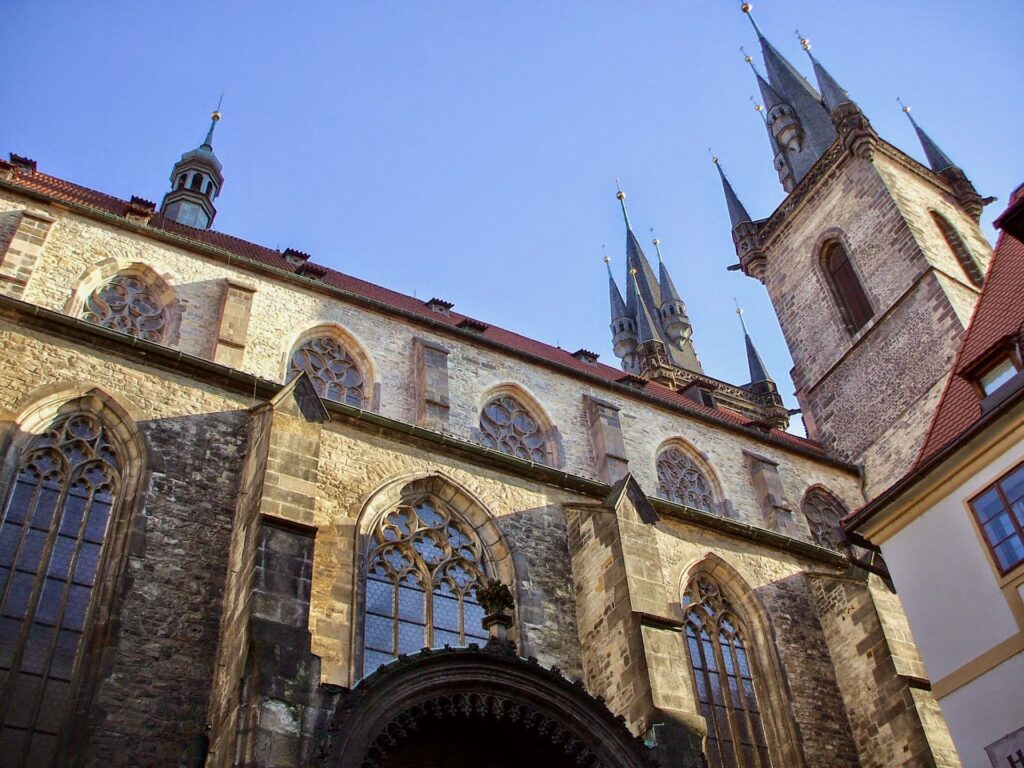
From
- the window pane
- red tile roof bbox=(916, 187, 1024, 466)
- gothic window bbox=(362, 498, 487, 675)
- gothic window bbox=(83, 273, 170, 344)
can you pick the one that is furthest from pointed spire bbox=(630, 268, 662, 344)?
the window pane

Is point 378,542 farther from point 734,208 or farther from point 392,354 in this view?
point 734,208

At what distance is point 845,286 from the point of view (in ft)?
83.2

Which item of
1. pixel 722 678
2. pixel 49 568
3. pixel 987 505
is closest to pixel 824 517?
pixel 722 678

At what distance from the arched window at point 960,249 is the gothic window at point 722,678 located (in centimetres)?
1237

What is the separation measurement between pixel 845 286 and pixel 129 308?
686 inches

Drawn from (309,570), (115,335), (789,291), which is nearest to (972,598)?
(309,570)

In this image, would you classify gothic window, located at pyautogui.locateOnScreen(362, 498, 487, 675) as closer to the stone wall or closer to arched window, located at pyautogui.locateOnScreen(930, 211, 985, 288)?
the stone wall

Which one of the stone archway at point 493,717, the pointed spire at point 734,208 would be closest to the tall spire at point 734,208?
the pointed spire at point 734,208

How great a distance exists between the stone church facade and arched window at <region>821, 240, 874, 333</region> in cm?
285

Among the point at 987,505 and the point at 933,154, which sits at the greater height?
the point at 933,154

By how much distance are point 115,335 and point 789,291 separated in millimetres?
19197

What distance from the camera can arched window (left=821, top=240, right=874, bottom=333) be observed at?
24547mm

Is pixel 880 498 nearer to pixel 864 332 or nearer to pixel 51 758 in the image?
pixel 51 758

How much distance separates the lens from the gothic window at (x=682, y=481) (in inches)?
717
